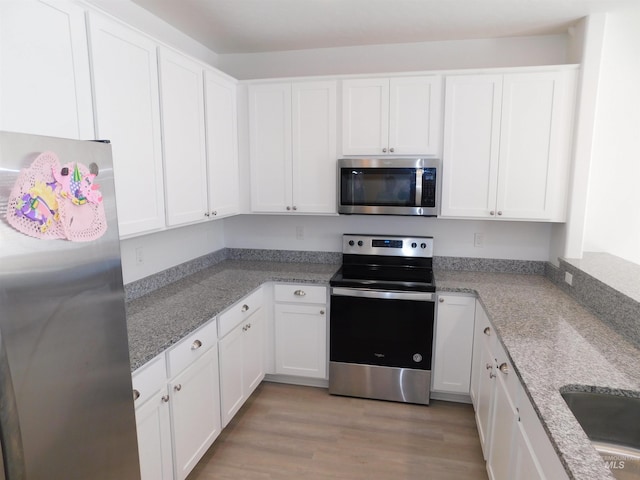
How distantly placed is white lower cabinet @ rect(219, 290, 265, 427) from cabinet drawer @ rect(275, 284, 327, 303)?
6.8 inches

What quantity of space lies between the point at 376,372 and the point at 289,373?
683 millimetres

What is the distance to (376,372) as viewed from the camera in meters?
2.86

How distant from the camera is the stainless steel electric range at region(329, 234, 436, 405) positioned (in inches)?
108

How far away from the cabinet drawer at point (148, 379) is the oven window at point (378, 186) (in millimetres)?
1720

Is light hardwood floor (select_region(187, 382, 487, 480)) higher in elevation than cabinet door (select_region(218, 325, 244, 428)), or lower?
lower

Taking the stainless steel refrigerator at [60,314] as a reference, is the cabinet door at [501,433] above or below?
below

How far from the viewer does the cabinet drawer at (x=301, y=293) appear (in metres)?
2.91

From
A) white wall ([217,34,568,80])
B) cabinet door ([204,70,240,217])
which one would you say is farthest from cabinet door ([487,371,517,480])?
white wall ([217,34,568,80])

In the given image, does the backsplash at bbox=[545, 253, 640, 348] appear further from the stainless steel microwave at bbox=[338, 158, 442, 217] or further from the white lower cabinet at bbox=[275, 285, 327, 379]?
the white lower cabinet at bbox=[275, 285, 327, 379]

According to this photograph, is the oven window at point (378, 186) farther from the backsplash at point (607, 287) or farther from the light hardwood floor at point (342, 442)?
the light hardwood floor at point (342, 442)

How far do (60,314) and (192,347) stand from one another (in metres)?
0.99

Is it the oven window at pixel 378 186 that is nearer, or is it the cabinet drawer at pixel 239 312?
the cabinet drawer at pixel 239 312

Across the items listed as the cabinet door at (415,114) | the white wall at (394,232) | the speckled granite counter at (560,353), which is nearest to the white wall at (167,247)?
the white wall at (394,232)

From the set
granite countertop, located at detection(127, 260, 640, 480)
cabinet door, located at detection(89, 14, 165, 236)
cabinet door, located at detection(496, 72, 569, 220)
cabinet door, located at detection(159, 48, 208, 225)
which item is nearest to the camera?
granite countertop, located at detection(127, 260, 640, 480)
